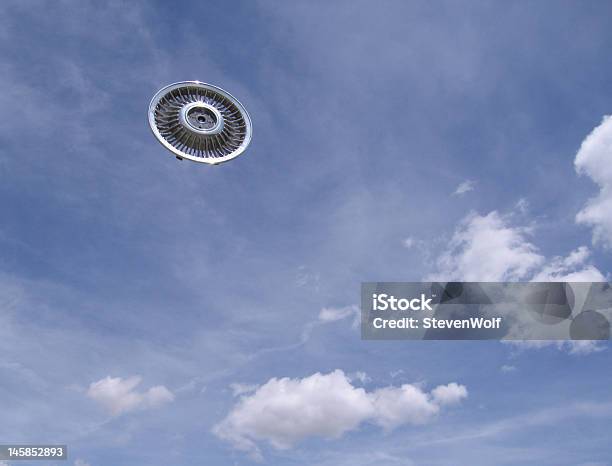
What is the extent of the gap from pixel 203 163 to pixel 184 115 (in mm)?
6013

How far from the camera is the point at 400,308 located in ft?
181

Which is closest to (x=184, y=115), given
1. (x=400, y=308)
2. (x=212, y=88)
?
(x=212, y=88)

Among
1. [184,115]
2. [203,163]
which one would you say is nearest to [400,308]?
[203,163]

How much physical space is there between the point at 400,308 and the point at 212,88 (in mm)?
33447

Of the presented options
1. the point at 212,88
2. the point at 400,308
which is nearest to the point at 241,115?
the point at 212,88

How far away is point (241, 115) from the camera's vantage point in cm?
6662

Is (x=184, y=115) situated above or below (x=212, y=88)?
below

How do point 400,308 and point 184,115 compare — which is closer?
point 400,308

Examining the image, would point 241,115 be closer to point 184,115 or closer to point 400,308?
point 184,115

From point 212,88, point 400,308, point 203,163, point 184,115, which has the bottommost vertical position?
point 400,308

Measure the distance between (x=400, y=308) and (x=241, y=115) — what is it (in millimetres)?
29608

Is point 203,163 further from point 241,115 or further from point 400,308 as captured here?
point 400,308

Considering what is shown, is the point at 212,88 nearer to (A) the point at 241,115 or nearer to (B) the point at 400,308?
(A) the point at 241,115

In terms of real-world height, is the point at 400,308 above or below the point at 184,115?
below
